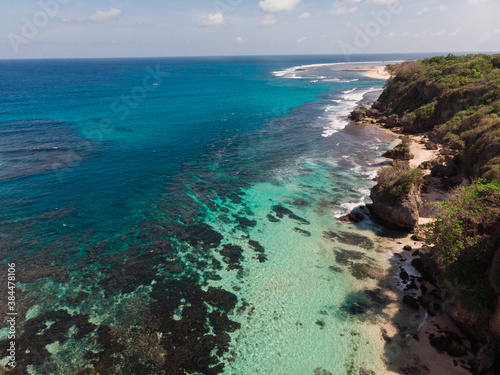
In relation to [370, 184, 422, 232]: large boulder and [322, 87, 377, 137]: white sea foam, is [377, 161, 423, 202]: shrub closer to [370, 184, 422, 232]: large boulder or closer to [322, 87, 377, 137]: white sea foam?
[370, 184, 422, 232]: large boulder

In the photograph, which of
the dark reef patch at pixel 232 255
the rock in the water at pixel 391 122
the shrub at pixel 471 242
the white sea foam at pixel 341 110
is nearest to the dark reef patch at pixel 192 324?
the dark reef patch at pixel 232 255

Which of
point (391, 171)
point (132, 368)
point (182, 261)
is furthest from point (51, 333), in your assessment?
point (391, 171)

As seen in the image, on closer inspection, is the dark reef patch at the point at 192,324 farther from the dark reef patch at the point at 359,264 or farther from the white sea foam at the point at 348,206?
the white sea foam at the point at 348,206

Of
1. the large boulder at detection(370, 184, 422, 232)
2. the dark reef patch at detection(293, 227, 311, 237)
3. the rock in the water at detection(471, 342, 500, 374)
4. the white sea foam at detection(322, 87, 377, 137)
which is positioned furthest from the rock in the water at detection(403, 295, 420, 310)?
the white sea foam at detection(322, 87, 377, 137)

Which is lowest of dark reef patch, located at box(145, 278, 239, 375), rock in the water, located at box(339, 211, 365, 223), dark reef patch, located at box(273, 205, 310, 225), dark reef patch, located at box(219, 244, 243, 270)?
dark reef patch, located at box(145, 278, 239, 375)

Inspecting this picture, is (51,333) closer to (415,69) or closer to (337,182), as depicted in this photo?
(337,182)

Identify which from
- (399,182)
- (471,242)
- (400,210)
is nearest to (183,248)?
(400,210)

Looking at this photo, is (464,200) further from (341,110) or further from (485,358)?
(341,110)
